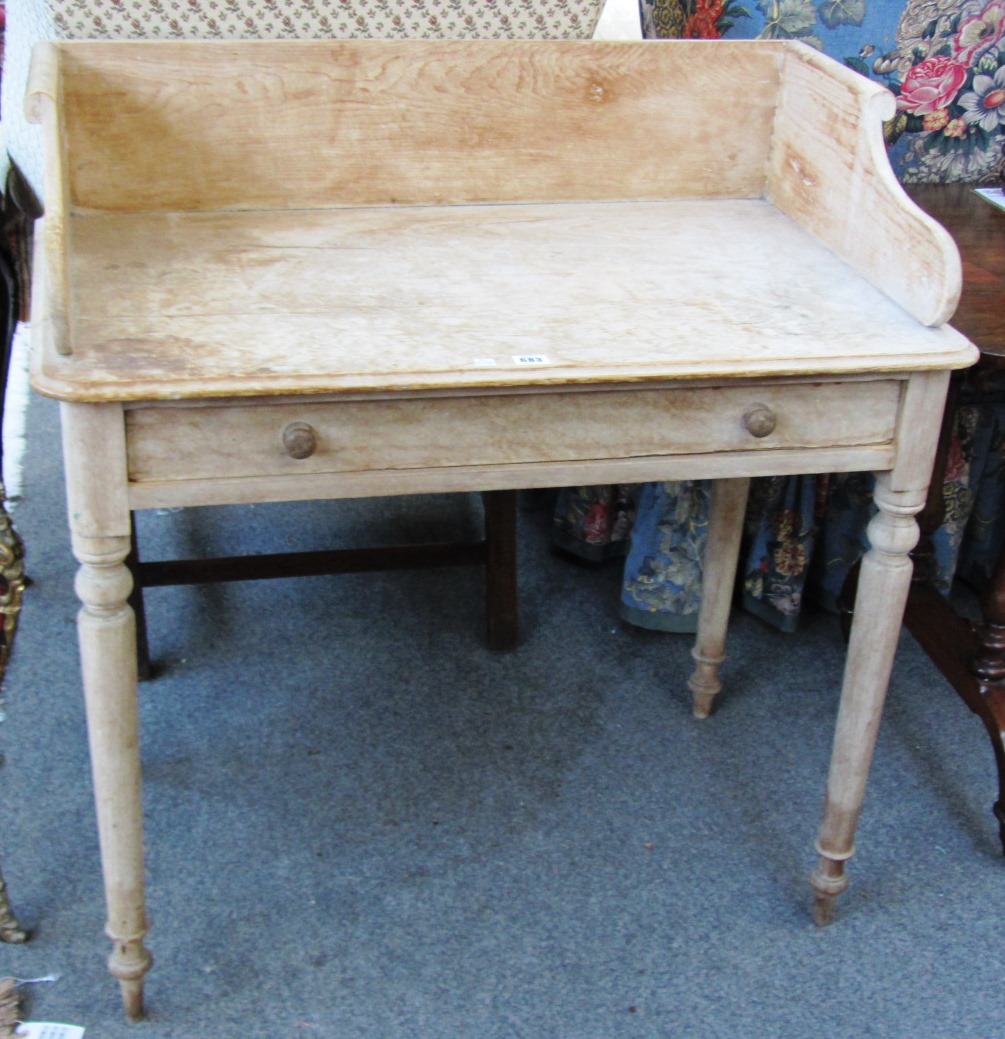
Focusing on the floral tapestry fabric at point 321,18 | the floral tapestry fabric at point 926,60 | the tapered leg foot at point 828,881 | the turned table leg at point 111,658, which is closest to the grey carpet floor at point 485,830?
the tapered leg foot at point 828,881

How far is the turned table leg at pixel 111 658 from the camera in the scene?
119 cm

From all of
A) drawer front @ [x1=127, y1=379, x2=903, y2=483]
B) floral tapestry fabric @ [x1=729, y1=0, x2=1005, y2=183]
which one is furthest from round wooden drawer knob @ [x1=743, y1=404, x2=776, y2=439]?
floral tapestry fabric @ [x1=729, y1=0, x2=1005, y2=183]

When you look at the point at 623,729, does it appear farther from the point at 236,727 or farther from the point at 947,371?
the point at 947,371

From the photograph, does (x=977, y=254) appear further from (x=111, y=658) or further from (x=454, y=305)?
(x=111, y=658)

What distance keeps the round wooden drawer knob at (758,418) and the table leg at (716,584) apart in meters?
0.49

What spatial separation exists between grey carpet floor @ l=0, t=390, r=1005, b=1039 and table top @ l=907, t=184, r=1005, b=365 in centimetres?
73

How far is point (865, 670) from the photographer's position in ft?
4.92

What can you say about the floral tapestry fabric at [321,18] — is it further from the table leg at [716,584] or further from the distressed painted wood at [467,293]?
the table leg at [716,584]

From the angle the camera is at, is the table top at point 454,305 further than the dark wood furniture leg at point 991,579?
No

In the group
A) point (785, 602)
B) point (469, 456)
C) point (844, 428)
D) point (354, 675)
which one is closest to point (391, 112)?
point (469, 456)

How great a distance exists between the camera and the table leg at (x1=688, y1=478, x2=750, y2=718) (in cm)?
185

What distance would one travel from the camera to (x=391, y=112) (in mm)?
1621

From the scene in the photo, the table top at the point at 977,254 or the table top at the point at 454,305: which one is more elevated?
the table top at the point at 454,305

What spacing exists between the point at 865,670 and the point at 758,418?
38 cm
